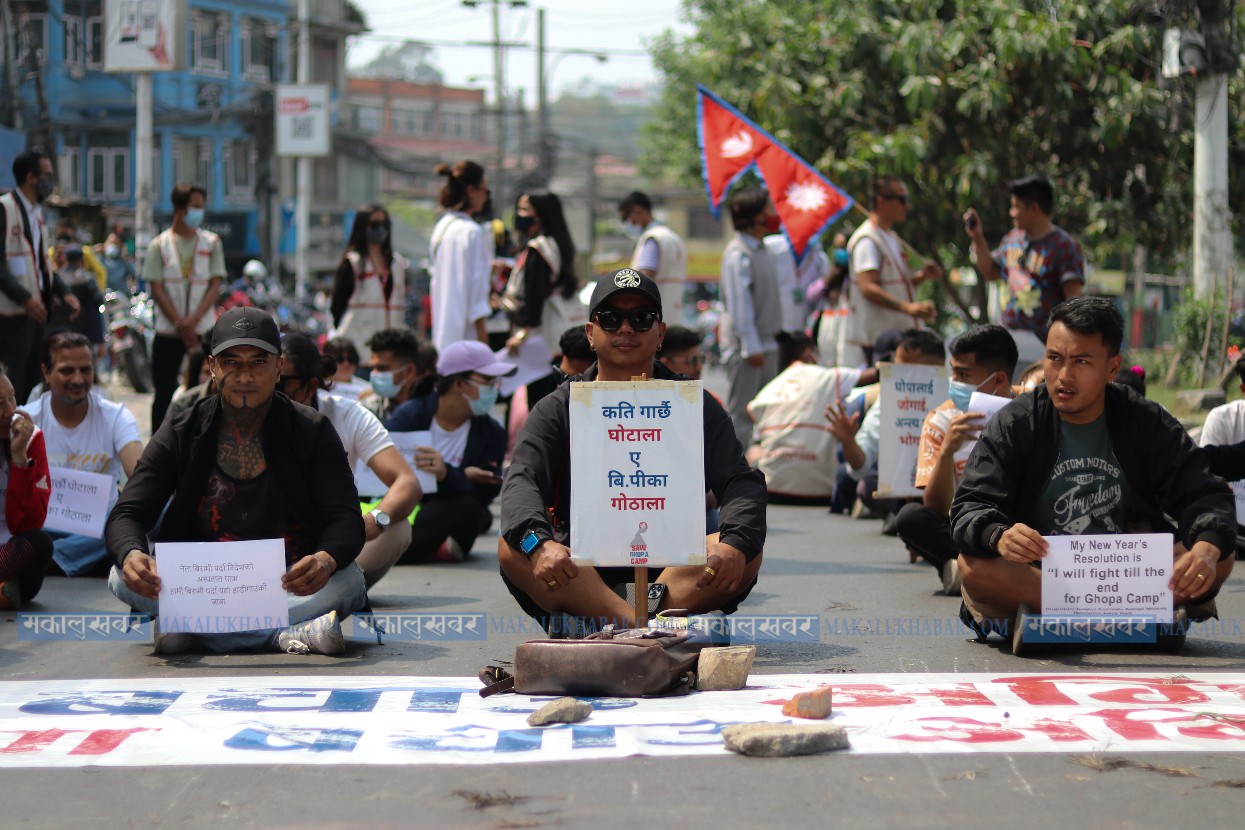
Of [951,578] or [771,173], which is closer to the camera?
[951,578]

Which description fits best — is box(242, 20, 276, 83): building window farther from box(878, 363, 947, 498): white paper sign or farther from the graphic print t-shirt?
the graphic print t-shirt

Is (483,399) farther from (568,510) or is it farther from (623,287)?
(623,287)

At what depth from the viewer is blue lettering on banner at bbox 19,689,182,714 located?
18.1 ft

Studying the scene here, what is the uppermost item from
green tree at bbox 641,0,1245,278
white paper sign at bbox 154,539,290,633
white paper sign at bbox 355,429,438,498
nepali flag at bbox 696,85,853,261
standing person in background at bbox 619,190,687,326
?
green tree at bbox 641,0,1245,278

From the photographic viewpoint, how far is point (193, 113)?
167 feet

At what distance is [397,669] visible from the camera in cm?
627

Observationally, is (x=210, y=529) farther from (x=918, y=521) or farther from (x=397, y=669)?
(x=918, y=521)

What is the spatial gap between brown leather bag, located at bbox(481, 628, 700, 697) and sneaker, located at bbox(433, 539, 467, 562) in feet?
13.5

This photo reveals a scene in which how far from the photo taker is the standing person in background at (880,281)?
12.3 metres

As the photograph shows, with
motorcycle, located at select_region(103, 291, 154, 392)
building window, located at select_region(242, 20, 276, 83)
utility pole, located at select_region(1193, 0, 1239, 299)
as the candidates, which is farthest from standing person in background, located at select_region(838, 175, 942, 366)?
building window, located at select_region(242, 20, 276, 83)

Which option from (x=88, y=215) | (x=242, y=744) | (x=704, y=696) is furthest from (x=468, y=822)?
(x=88, y=215)

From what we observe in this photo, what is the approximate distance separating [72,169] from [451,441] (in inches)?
1781

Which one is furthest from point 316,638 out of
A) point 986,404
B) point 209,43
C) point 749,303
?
point 209,43

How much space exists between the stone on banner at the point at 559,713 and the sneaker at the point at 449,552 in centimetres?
460
